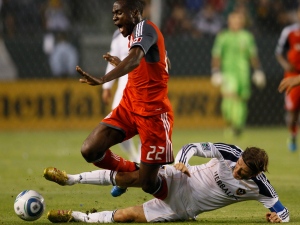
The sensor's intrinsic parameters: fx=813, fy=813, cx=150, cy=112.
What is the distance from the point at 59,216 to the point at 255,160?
1810mm

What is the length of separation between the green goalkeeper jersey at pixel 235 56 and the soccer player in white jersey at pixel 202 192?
10.1 meters

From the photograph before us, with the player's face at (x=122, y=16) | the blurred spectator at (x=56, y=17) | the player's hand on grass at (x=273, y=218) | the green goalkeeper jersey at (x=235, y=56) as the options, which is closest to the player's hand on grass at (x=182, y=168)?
the player's hand on grass at (x=273, y=218)

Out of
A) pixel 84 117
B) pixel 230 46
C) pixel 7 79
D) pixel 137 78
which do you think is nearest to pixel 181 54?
pixel 230 46

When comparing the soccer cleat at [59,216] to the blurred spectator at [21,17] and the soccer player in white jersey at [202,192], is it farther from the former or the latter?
the blurred spectator at [21,17]

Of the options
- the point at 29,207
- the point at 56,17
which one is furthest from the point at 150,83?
the point at 56,17

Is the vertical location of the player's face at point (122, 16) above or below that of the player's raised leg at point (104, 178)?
above

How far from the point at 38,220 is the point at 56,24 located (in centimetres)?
1267

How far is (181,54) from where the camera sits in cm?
1850

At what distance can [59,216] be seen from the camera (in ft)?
23.7

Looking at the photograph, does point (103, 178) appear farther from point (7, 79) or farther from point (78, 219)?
point (7, 79)

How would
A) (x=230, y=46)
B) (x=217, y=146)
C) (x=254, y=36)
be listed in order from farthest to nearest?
(x=254, y=36)
(x=230, y=46)
(x=217, y=146)

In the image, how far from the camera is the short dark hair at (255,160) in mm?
6840

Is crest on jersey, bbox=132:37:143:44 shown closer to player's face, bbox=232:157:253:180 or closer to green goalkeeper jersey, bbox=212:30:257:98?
player's face, bbox=232:157:253:180

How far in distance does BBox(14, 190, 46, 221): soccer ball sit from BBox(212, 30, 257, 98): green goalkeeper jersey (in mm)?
10497
